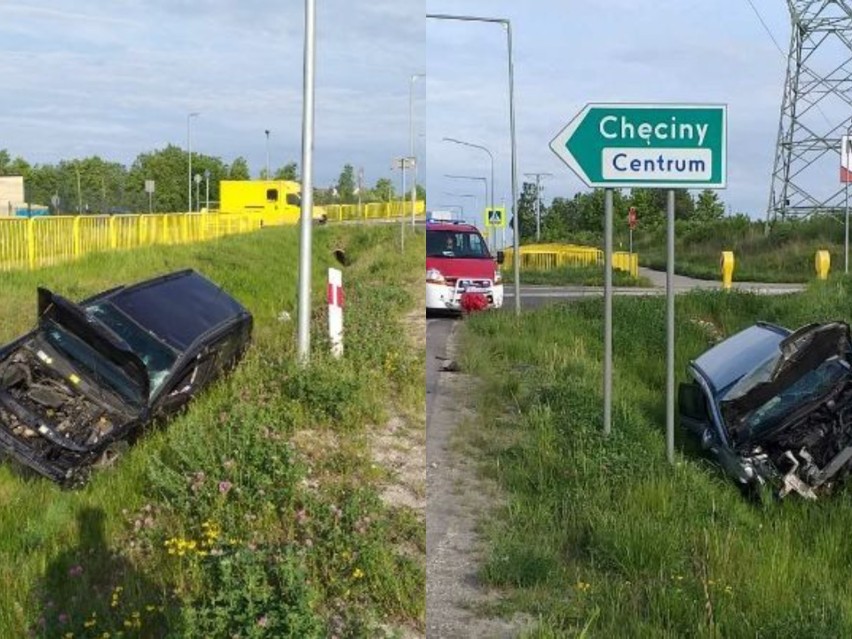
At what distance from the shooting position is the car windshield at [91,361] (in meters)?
7.67

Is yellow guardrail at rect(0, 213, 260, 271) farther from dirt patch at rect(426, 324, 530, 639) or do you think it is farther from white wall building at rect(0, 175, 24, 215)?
white wall building at rect(0, 175, 24, 215)

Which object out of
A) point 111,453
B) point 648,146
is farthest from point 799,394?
point 111,453

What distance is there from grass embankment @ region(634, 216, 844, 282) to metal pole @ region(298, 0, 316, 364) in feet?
75.5

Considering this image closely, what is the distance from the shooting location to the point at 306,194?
930cm

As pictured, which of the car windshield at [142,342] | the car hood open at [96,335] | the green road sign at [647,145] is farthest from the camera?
the car windshield at [142,342]

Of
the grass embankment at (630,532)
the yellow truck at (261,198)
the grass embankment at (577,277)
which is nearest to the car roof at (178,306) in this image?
the grass embankment at (630,532)

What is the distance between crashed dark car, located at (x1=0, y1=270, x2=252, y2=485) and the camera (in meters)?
6.96

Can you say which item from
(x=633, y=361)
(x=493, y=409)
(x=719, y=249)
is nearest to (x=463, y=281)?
(x=633, y=361)

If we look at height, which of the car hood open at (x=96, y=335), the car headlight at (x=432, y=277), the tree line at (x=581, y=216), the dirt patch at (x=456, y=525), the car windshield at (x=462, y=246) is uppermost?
the tree line at (x=581, y=216)

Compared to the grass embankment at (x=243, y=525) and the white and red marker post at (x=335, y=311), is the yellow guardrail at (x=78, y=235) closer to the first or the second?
the white and red marker post at (x=335, y=311)

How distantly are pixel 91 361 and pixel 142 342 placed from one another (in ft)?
1.77

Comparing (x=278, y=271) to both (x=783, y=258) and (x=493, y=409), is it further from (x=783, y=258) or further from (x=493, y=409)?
(x=783, y=258)

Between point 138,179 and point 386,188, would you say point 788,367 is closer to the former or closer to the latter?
point 386,188

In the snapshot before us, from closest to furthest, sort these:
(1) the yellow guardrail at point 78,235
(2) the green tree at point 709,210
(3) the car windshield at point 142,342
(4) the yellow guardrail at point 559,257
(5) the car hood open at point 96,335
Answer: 1. (5) the car hood open at point 96,335
2. (3) the car windshield at point 142,342
3. (1) the yellow guardrail at point 78,235
4. (4) the yellow guardrail at point 559,257
5. (2) the green tree at point 709,210
